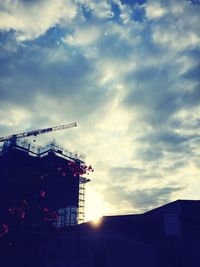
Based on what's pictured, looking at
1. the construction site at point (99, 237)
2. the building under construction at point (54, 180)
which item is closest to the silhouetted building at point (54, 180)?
the building under construction at point (54, 180)

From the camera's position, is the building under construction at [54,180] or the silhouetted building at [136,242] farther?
the building under construction at [54,180]

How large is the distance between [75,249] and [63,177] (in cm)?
2398

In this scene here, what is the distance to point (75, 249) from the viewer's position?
23078 millimetres

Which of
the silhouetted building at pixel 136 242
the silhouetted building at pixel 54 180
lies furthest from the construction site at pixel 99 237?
the silhouetted building at pixel 54 180

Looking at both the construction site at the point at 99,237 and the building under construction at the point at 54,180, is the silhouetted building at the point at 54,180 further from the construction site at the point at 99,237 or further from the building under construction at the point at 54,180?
the construction site at the point at 99,237

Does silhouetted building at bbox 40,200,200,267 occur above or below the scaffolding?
below

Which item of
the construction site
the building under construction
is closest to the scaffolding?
the building under construction

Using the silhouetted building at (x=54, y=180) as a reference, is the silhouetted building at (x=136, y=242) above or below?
below

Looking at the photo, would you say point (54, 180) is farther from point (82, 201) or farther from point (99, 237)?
point (99, 237)

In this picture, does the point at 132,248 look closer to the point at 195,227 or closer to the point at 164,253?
the point at 164,253

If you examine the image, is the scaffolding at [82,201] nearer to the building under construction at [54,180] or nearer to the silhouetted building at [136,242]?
the building under construction at [54,180]

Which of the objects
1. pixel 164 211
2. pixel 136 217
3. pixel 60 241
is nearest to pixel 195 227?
pixel 164 211

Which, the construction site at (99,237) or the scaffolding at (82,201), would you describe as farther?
the scaffolding at (82,201)

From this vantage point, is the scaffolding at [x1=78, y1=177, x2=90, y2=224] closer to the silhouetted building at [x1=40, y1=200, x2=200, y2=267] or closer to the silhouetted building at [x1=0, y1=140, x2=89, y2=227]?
the silhouetted building at [x1=0, y1=140, x2=89, y2=227]
